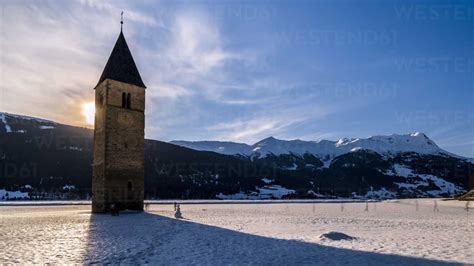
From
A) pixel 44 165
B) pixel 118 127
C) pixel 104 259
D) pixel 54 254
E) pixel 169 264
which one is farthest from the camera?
pixel 44 165

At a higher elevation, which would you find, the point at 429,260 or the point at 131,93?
the point at 131,93

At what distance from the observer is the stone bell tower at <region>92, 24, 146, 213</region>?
1462 inches

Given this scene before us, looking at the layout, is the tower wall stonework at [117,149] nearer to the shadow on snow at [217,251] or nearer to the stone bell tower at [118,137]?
the stone bell tower at [118,137]

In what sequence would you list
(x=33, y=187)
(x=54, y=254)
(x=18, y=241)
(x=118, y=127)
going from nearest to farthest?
(x=54, y=254) → (x=18, y=241) → (x=118, y=127) → (x=33, y=187)

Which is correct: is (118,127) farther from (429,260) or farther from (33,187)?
(33,187)

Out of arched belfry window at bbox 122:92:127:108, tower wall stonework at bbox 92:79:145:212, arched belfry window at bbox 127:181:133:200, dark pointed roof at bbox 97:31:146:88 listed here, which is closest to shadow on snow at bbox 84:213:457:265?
tower wall stonework at bbox 92:79:145:212

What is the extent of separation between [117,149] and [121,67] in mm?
9614

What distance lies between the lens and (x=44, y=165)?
507ft

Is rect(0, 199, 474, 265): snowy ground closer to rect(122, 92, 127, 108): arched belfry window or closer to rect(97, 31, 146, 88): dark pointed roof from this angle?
rect(122, 92, 127, 108): arched belfry window

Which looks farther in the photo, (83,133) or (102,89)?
(83,133)

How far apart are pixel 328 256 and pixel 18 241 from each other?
13.2 metres

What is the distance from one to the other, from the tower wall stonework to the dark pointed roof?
2.31ft

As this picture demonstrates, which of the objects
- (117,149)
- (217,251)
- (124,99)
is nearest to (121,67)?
(124,99)

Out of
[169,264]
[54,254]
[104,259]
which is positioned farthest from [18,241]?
[169,264]
